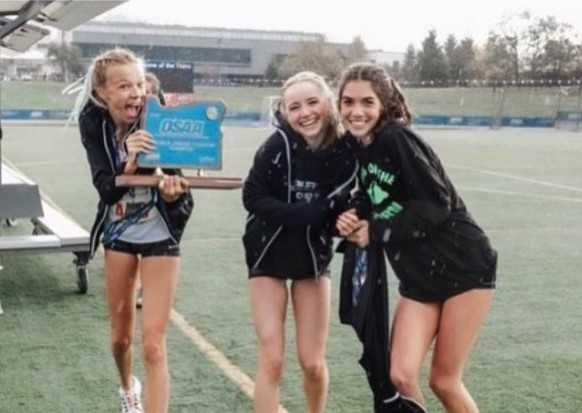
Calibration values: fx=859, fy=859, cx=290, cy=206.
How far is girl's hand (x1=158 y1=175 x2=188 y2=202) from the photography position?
12.5 ft

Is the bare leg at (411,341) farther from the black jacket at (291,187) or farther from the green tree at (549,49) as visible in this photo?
the green tree at (549,49)

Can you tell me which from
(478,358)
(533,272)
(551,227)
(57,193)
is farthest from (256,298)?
(57,193)

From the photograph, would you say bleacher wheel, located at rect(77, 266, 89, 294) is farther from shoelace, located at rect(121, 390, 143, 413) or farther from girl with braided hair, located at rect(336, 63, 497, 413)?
girl with braided hair, located at rect(336, 63, 497, 413)

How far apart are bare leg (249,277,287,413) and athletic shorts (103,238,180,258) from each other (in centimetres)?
45

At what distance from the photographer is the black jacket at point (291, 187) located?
12.4 feet

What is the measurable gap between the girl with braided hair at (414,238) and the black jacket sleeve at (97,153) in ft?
3.67

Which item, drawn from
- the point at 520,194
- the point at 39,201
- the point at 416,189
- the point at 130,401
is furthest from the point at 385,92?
the point at 520,194

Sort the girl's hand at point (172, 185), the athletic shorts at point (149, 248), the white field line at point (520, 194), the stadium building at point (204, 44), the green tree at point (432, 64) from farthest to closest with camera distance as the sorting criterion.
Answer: the green tree at point (432, 64) < the stadium building at point (204, 44) < the white field line at point (520, 194) < the athletic shorts at point (149, 248) < the girl's hand at point (172, 185)

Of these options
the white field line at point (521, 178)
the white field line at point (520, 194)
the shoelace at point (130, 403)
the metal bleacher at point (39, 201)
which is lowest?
the white field line at point (521, 178)

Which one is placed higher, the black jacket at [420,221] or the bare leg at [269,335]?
the black jacket at [420,221]

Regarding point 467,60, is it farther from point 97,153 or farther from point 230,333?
point 97,153

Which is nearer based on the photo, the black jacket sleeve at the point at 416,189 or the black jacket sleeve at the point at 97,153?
the black jacket sleeve at the point at 416,189

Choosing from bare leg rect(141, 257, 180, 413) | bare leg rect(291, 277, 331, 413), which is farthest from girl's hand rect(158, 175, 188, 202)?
bare leg rect(291, 277, 331, 413)

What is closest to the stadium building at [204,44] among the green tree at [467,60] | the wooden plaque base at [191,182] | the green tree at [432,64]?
the green tree at [432,64]
